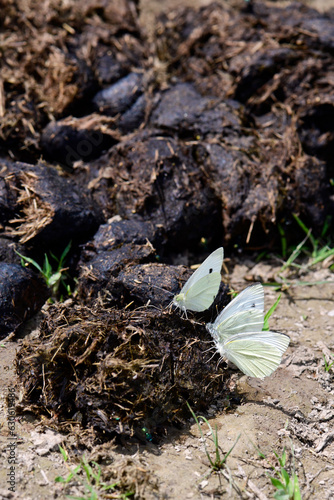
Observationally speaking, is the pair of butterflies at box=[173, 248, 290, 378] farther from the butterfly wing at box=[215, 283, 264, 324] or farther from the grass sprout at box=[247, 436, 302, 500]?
the grass sprout at box=[247, 436, 302, 500]

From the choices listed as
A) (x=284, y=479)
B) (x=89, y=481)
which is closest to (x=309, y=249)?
(x=284, y=479)

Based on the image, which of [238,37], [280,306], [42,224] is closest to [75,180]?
[42,224]

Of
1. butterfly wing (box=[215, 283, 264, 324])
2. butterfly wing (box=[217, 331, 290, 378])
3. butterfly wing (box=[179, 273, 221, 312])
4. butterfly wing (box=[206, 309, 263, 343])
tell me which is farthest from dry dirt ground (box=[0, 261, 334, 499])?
butterfly wing (box=[179, 273, 221, 312])

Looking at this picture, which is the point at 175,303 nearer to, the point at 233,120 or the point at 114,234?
the point at 114,234

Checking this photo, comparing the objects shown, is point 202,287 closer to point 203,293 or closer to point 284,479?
point 203,293

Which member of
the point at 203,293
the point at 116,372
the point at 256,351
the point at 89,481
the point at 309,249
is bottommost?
the point at 309,249

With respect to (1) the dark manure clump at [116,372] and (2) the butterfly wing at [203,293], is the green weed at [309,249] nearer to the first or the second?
(2) the butterfly wing at [203,293]

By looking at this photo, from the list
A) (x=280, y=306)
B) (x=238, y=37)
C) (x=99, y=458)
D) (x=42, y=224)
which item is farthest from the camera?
(x=238, y=37)
